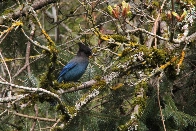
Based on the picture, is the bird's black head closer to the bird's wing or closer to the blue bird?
the blue bird

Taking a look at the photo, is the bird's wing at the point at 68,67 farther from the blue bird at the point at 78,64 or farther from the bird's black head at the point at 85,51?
the bird's black head at the point at 85,51

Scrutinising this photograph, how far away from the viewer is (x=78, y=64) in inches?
206

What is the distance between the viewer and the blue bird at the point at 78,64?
5191mm

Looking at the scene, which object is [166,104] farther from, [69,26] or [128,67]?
[69,26]

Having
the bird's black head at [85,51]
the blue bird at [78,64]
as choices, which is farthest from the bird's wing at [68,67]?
the bird's black head at [85,51]

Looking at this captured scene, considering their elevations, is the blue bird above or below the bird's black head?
below

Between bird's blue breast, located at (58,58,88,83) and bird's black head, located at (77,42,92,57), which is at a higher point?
bird's black head, located at (77,42,92,57)

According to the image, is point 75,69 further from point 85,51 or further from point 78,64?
point 85,51

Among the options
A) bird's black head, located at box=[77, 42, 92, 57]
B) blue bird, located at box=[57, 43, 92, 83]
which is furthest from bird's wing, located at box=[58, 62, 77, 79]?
bird's black head, located at box=[77, 42, 92, 57]

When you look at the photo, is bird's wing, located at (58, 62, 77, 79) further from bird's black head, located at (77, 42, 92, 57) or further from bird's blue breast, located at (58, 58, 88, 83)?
bird's black head, located at (77, 42, 92, 57)

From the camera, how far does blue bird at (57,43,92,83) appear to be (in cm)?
519

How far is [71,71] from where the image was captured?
17.4 feet

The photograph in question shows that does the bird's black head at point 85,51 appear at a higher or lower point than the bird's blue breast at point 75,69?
higher

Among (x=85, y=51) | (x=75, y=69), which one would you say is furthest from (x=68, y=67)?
(x=85, y=51)
